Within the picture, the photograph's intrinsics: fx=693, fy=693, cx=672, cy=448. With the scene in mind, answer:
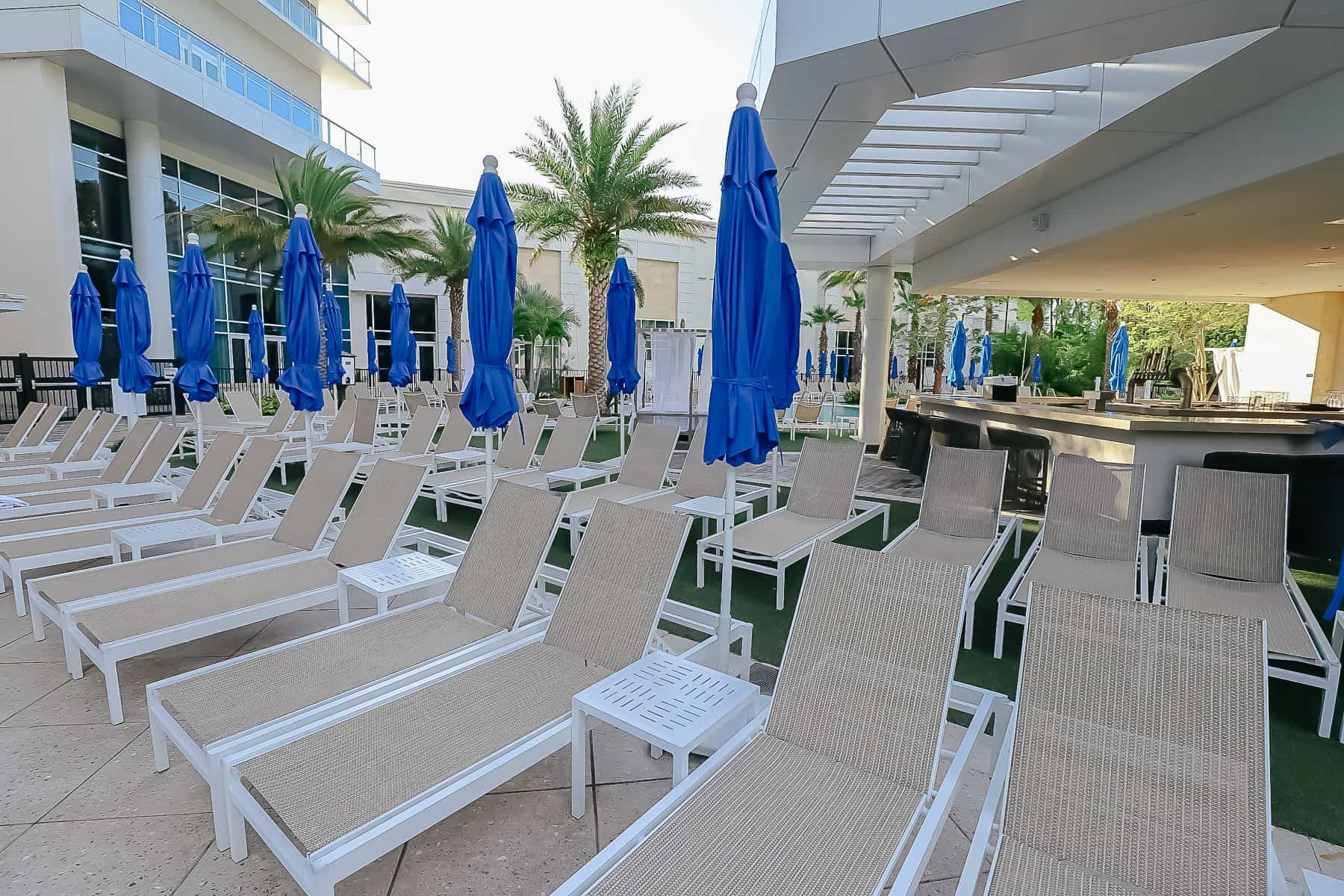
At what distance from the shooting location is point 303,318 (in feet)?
25.3

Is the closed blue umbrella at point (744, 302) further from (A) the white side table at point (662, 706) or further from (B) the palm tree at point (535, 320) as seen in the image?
(B) the palm tree at point (535, 320)

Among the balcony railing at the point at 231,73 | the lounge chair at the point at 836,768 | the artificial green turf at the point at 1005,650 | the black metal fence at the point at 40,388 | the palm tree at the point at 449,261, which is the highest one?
the balcony railing at the point at 231,73

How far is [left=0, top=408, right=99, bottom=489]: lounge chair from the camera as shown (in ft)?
22.7

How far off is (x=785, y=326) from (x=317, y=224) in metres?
17.5

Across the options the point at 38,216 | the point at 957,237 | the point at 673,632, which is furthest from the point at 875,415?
the point at 38,216

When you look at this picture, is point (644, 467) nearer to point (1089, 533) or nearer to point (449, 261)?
point (1089, 533)

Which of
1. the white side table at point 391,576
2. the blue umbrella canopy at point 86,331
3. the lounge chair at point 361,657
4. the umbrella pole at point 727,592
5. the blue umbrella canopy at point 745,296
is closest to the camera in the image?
Result: the lounge chair at point 361,657

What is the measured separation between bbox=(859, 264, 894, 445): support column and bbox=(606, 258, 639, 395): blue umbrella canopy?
4.43 meters

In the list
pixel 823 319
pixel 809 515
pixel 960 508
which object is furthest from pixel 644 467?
pixel 823 319

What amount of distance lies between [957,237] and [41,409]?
12559 millimetres

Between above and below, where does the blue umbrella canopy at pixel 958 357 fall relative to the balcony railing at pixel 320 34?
below

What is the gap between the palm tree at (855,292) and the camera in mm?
25677

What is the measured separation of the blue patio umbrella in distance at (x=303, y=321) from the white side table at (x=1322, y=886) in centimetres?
810

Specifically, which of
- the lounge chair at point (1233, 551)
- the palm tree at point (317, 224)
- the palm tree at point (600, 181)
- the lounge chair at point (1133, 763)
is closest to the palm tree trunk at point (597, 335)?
the palm tree at point (600, 181)
